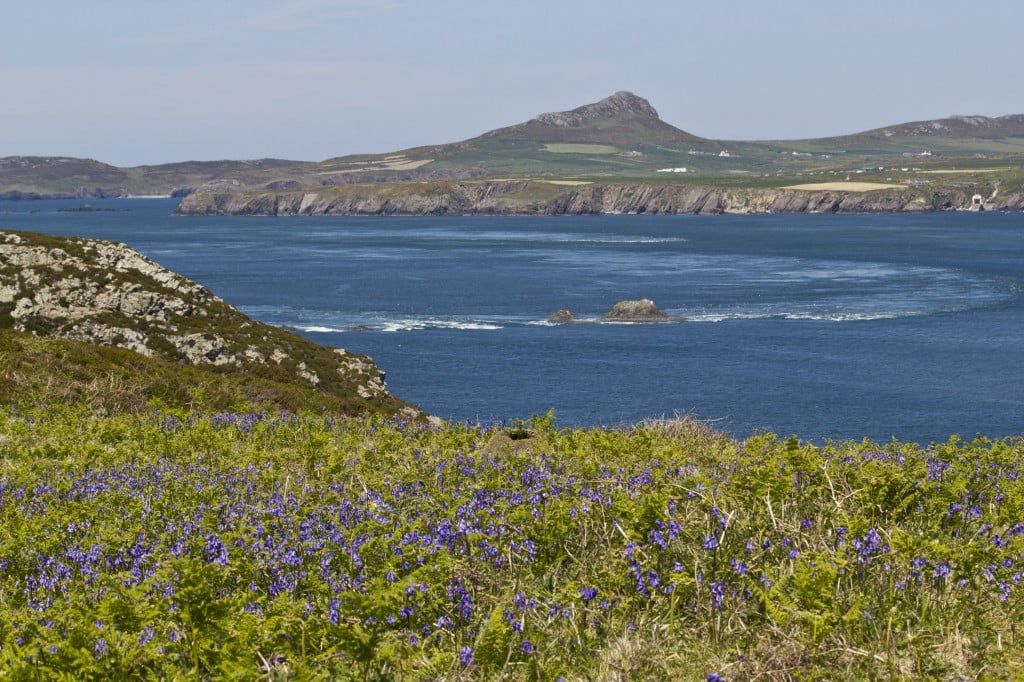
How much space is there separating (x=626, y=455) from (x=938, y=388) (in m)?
59.5

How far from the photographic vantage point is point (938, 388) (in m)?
66.7

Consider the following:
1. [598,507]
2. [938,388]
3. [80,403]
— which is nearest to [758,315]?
[938,388]

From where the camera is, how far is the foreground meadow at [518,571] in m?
6.46

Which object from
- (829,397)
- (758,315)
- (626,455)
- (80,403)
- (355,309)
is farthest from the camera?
(355,309)

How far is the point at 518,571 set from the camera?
8.12 meters

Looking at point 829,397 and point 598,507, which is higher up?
point 598,507

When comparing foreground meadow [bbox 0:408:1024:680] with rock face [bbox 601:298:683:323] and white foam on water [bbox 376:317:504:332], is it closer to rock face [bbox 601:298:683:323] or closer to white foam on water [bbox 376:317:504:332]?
white foam on water [bbox 376:317:504:332]

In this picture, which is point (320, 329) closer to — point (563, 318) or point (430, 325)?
Result: point (430, 325)

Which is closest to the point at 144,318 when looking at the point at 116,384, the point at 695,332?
the point at 116,384

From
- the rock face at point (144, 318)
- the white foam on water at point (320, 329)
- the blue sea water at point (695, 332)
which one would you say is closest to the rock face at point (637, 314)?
the blue sea water at point (695, 332)

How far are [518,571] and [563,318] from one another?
8949 centimetres

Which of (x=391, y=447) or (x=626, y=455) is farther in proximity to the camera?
(x=391, y=447)

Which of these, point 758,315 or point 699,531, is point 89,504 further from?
point 758,315

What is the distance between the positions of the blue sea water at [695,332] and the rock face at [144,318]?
1240 cm
